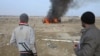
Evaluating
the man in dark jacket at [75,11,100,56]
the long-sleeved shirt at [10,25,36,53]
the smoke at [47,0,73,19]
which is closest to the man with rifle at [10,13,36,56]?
the long-sleeved shirt at [10,25,36,53]

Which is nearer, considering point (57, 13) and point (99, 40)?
point (99, 40)

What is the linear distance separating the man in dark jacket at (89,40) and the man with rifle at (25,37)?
2763 mm

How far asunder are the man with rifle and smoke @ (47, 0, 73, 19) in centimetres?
4781

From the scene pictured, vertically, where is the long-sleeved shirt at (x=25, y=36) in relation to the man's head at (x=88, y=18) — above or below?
below

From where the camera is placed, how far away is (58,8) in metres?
59.3

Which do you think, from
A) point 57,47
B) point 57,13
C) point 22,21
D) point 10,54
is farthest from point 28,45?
point 57,13

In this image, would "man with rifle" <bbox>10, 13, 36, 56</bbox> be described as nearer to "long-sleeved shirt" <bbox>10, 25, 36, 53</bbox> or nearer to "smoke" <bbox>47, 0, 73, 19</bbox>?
"long-sleeved shirt" <bbox>10, 25, 36, 53</bbox>

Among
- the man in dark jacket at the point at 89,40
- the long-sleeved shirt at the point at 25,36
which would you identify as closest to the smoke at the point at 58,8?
the long-sleeved shirt at the point at 25,36

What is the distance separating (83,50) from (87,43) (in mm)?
155

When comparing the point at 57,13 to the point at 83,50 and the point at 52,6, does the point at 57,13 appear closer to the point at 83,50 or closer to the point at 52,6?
the point at 52,6

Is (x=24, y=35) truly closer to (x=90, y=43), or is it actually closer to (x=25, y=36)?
(x=25, y=36)

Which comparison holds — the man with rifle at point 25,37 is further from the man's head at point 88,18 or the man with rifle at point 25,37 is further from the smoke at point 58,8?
the smoke at point 58,8

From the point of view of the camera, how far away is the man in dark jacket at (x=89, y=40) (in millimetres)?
5656

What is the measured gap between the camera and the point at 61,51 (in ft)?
54.5
